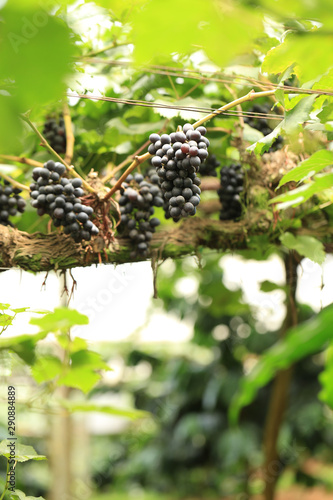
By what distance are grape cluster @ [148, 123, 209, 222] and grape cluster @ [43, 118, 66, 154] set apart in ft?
1.94

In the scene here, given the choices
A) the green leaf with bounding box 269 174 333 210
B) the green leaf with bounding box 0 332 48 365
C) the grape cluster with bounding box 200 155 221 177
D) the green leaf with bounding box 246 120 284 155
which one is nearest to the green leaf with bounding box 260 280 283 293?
the grape cluster with bounding box 200 155 221 177

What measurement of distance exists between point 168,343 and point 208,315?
1314 millimetres

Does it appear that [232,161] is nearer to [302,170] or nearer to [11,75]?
[302,170]

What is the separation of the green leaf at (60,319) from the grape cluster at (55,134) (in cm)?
65

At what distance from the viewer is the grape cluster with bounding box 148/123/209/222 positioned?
2.96ft

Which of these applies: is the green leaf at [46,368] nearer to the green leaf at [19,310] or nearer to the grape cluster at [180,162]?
the green leaf at [19,310]

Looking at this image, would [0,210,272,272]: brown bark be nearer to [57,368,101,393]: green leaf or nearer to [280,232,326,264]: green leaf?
[280,232,326,264]: green leaf

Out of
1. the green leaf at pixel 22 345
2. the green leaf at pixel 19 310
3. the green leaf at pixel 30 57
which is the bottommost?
the green leaf at pixel 22 345

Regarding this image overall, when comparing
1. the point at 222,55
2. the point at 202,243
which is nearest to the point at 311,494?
the point at 202,243

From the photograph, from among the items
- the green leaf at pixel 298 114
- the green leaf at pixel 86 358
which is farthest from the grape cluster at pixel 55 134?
the green leaf at pixel 298 114

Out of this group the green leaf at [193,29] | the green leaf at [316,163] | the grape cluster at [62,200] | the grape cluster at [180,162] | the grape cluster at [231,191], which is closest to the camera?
Result: the green leaf at [193,29]

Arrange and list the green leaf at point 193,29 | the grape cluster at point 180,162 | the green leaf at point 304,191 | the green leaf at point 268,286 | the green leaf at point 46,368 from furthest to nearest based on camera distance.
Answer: the green leaf at point 268,286
the green leaf at point 46,368
the grape cluster at point 180,162
the green leaf at point 304,191
the green leaf at point 193,29

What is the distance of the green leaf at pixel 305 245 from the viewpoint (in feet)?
4.20

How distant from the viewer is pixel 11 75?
10.5 inches
